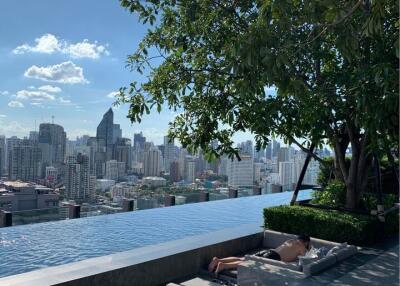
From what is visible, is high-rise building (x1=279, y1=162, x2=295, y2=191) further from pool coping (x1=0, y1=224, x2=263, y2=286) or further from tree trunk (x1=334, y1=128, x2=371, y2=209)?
pool coping (x1=0, y1=224, x2=263, y2=286)

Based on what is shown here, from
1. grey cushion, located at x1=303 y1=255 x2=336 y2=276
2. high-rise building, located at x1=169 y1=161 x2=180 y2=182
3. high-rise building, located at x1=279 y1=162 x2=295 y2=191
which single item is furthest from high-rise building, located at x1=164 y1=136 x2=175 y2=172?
grey cushion, located at x1=303 y1=255 x2=336 y2=276

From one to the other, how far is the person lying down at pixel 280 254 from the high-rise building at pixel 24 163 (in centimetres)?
1195

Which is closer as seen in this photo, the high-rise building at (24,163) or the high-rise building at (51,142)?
the high-rise building at (24,163)

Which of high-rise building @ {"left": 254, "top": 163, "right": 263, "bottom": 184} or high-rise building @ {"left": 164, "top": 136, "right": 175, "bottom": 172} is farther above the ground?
high-rise building @ {"left": 164, "top": 136, "right": 175, "bottom": 172}

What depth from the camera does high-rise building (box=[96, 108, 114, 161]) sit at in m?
21.2

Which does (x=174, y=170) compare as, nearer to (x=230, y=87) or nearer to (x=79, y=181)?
(x=79, y=181)

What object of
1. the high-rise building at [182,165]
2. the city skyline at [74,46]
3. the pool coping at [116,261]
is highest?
the city skyline at [74,46]

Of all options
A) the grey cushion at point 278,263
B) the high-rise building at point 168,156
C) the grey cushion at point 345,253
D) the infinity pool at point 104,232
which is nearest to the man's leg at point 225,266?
the grey cushion at point 278,263

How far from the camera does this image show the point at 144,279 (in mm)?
6773

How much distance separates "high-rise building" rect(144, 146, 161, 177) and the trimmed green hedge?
11.6 m

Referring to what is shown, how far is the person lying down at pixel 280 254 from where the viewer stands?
7188mm

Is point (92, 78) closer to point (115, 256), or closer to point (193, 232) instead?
point (193, 232)

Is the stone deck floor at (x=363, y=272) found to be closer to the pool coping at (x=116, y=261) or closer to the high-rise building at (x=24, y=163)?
the pool coping at (x=116, y=261)

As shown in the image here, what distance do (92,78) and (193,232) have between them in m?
5.95
